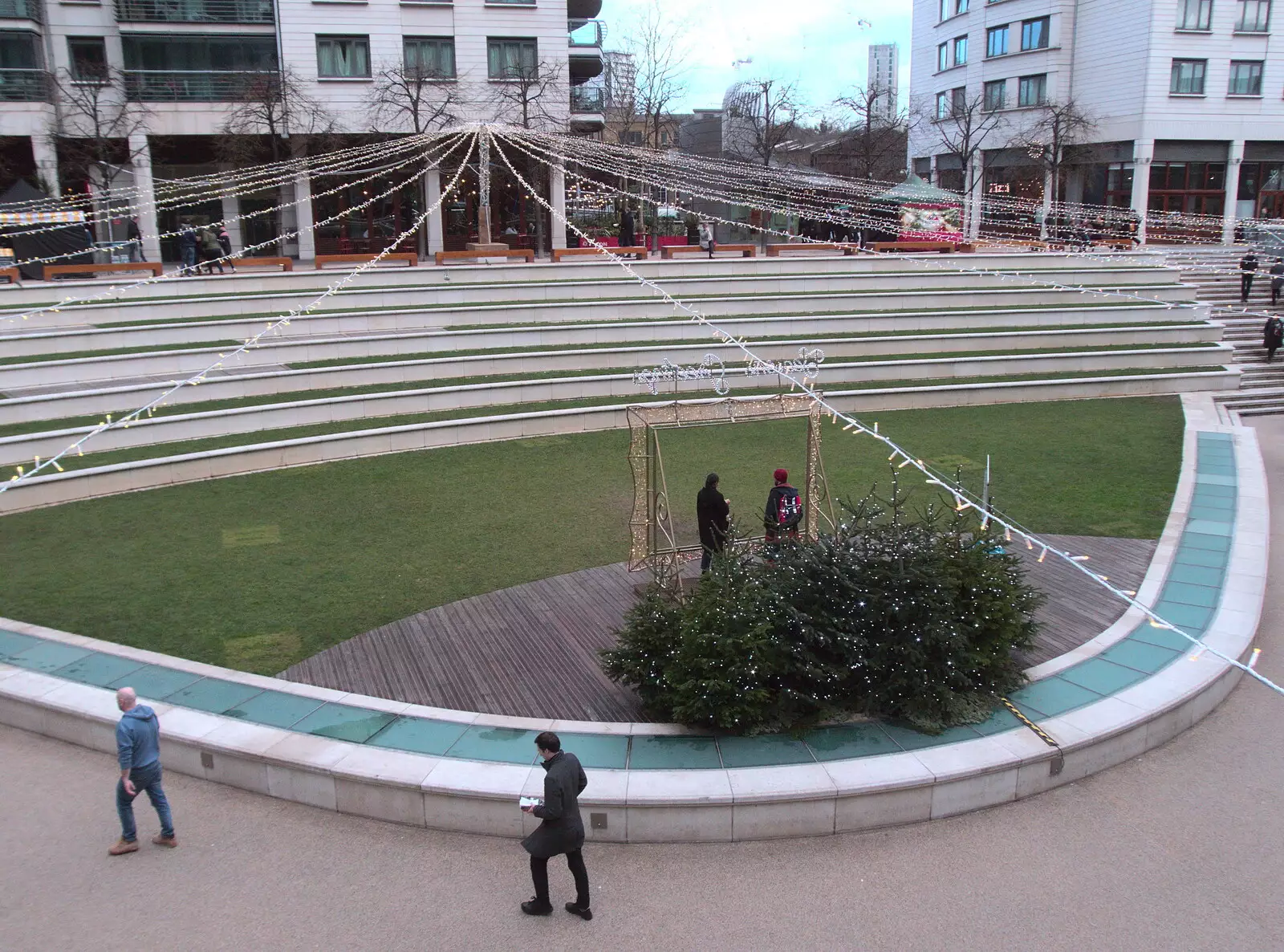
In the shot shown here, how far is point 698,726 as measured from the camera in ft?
28.0

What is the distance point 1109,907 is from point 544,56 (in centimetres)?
3522

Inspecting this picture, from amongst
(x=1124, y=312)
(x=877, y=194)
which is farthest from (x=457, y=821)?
(x=877, y=194)

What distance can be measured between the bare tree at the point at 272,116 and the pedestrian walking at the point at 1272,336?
29012mm

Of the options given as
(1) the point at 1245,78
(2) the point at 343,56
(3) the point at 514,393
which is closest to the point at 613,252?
(3) the point at 514,393

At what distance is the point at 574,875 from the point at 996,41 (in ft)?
171

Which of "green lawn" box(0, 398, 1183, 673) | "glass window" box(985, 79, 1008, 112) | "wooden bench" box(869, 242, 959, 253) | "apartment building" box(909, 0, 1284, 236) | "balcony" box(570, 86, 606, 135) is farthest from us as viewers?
"glass window" box(985, 79, 1008, 112)

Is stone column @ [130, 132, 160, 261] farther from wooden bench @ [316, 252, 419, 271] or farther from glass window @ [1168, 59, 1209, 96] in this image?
glass window @ [1168, 59, 1209, 96]

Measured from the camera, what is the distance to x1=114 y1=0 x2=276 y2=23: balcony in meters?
35.3

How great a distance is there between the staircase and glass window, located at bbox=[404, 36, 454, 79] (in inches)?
975

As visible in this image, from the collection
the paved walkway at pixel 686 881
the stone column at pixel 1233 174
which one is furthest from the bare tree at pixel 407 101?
the stone column at pixel 1233 174

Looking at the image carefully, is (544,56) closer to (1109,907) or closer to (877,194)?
(877,194)

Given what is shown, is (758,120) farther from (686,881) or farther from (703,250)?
(686,881)

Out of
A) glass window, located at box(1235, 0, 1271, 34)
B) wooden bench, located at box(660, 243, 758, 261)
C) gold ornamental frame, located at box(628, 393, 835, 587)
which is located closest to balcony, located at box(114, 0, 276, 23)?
wooden bench, located at box(660, 243, 758, 261)

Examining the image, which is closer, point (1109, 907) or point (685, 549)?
point (1109, 907)
